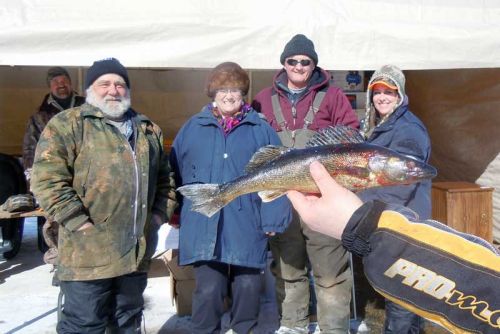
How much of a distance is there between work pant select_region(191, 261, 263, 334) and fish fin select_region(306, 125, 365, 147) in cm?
162

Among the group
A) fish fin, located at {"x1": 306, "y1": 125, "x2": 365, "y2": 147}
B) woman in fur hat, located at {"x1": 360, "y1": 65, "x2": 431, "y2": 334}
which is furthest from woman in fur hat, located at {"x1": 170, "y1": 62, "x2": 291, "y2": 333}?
fish fin, located at {"x1": 306, "y1": 125, "x2": 365, "y2": 147}

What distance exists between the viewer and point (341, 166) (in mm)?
1955

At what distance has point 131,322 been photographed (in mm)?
3344

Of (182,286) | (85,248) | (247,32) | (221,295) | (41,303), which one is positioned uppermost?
(247,32)

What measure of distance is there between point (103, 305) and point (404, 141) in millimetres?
2266

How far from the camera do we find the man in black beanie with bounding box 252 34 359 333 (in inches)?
148

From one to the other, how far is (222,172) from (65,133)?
105 centimetres

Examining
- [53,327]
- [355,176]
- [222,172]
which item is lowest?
[53,327]

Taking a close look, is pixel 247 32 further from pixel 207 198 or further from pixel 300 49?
pixel 207 198

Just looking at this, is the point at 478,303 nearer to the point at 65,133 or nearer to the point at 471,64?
the point at 65,133

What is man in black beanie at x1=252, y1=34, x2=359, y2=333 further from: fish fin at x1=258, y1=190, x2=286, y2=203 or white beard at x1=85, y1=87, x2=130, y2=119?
fish fin at x1=258, y1=190, x2=286, y2=203

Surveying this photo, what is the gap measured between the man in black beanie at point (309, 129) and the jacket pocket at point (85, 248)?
147cm

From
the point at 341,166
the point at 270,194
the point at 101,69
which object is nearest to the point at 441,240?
the point at 341,166

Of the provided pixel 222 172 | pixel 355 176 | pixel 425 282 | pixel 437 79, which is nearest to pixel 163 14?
pixel 222 172
